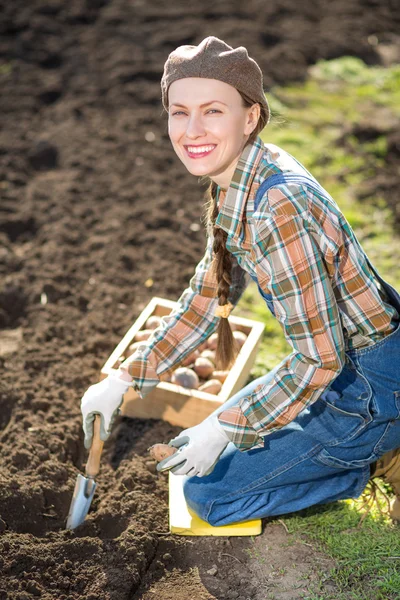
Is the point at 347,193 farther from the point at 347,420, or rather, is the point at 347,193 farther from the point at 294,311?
the point at 294,311

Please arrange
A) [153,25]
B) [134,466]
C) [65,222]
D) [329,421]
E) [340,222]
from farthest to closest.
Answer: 1. [153,25]
2. [65,222]
3. [134,466]
4. [329,421]
5. [340,222]

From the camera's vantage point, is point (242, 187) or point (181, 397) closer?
point (242, 187)

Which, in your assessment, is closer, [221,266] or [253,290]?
[221,266]

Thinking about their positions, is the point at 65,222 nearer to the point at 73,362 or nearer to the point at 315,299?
the point at 73,362

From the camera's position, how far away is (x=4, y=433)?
3.05 meters

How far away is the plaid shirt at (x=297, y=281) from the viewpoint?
2.16m

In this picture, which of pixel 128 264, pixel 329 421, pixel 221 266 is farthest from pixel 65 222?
pixel 329 421

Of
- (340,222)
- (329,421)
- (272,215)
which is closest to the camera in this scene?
(272,215)

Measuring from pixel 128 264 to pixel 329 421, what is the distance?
188 cm

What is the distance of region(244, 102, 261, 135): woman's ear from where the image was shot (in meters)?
2.26

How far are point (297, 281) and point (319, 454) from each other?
0.68 metres

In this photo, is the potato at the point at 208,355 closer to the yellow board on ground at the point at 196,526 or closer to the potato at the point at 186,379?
the potato at the point at 186,379

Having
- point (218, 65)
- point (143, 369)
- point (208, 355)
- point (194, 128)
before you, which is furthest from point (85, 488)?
point (218, 65)

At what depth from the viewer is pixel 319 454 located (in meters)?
2.54
